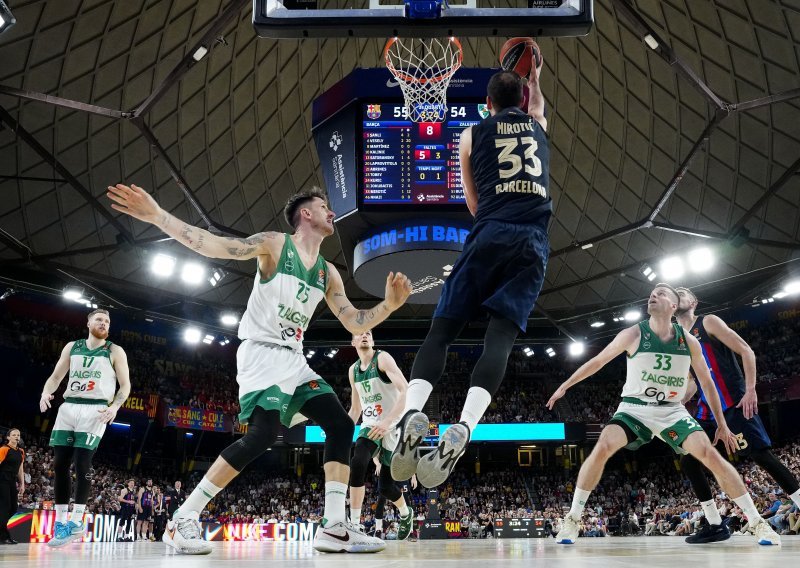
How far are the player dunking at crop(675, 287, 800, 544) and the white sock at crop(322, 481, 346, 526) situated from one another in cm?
405

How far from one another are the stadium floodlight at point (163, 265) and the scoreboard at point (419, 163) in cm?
1205

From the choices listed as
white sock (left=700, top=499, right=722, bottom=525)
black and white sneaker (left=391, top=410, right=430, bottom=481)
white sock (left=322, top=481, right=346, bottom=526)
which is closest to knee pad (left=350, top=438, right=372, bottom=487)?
white sock (left=322, top=481, right=346, bottom=526)

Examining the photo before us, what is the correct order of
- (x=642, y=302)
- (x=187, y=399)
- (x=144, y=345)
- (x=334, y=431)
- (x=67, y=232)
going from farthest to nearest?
(x=144, y=345), (x=187, y=399), (x=642, y=302), (x=67, y=232), (x=334, y=431)

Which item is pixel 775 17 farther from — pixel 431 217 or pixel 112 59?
pixel 112 59

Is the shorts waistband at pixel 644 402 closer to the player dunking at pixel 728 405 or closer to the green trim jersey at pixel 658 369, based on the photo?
the green trim jersey at pixel 658 369

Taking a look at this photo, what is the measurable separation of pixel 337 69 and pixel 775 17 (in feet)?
41.1

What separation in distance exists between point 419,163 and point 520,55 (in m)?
8.36

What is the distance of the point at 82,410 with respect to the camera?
9.00 metres

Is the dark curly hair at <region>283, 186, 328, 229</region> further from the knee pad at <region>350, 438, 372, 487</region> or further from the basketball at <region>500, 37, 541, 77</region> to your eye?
the knee pad at <region>350, 438, 372, 487</region>

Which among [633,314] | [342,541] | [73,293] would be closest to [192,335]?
[73,293]

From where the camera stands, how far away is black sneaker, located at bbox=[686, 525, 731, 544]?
23.6 ft

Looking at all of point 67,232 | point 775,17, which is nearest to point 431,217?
point 775,17

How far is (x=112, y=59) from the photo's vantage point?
64.0 ft

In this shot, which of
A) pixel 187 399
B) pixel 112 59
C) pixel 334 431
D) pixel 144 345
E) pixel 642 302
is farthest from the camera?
pixel 144 345
